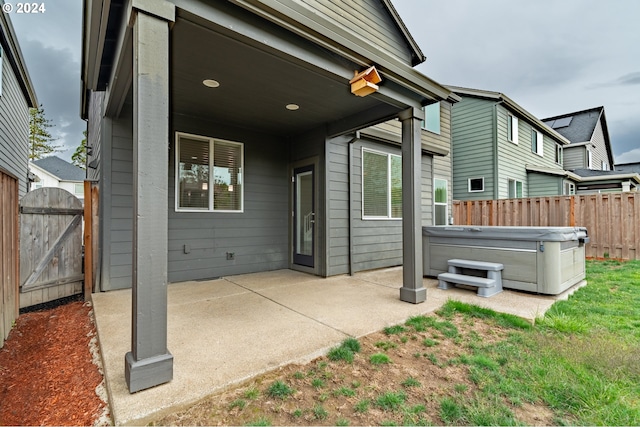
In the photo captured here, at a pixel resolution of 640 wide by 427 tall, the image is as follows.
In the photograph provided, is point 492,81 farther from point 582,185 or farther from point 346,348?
point 346,348

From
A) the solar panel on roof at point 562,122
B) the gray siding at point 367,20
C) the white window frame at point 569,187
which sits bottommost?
the white window frame at point 569,187

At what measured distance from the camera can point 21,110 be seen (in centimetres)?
859

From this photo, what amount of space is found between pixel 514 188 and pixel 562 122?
10.2 metres

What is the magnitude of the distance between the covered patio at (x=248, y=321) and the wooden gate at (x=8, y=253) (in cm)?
69

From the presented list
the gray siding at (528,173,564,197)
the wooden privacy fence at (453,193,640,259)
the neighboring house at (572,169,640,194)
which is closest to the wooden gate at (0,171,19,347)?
the wooden privacy fence at (453,193,640,259)

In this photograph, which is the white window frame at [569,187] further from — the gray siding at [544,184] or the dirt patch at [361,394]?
the dirt patch at [361,394]

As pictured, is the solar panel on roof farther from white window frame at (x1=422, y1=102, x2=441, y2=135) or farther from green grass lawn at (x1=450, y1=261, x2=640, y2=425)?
green grass lawn at (x1=450, y1=261, x2=640, y2=425)

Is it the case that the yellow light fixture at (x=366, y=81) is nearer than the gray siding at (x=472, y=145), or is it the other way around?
the yellow light fixture at (x=366, y=81)

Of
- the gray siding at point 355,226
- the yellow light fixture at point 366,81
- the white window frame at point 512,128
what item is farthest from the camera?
the white window frame at point 512,128

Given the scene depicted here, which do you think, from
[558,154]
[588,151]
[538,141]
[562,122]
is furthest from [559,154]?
[562,122]

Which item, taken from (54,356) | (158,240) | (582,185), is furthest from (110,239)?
(582,185)

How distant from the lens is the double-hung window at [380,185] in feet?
19.2

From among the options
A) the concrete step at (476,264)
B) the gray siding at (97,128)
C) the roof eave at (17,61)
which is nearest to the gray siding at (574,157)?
the concrete step at (476,264)

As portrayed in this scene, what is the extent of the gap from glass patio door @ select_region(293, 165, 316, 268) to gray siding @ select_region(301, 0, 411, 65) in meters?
2.51
